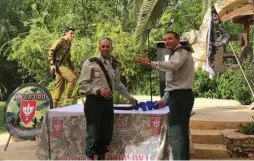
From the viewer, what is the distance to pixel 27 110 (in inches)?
255

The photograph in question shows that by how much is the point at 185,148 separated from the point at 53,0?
634 inches

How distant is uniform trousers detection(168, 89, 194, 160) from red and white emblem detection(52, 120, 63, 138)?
1.49 m

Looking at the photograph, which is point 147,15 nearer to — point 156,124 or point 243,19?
point 156,124

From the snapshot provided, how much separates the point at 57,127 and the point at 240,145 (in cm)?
266

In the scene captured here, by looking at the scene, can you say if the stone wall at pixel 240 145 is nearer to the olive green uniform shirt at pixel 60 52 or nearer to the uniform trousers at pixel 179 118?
the uniform trousers at pixel 179 118

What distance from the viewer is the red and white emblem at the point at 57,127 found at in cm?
527

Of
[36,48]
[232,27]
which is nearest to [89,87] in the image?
Result: [36,48]

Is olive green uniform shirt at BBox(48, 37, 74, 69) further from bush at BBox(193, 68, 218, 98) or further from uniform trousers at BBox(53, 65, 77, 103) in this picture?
bush at BBox(193, 68, 218, 98)

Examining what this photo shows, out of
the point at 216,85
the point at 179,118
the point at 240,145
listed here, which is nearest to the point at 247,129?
the point at 240,145

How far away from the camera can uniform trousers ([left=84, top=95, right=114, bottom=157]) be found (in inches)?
189

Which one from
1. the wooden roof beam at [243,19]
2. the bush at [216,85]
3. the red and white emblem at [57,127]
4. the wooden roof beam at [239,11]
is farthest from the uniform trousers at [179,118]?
the wooden roof beam at [243,19]

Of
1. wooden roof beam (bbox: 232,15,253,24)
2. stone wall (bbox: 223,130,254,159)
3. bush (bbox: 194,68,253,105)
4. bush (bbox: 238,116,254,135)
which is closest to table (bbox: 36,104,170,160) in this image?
stone wall (bbox: 223,130,254,159)

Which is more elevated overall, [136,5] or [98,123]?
[136,5]

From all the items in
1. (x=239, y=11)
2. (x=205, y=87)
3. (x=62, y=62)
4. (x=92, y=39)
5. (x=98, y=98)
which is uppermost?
(x=239, y=11)
